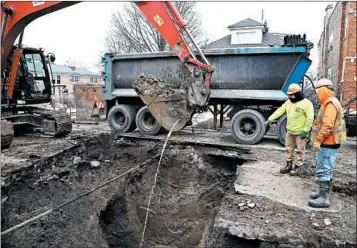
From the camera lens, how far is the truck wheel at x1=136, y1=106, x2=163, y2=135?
8508mm

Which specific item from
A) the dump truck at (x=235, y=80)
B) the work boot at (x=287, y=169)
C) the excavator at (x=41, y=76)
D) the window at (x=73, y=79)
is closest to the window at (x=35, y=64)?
the excavator at (x=41, y=76)

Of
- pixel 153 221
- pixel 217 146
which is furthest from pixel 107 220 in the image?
pixel 217 146

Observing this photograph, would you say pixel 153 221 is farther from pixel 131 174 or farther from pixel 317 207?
pixel 317 207

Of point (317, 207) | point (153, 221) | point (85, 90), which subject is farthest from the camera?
point (85, 90)

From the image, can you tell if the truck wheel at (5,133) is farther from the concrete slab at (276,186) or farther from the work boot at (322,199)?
the work boot at (322,199)

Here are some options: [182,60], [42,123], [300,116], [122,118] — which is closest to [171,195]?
[300,116]

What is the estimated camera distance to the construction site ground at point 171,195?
3621mm

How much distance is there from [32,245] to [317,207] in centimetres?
367

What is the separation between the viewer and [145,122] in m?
8.73

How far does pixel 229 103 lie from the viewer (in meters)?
8.41

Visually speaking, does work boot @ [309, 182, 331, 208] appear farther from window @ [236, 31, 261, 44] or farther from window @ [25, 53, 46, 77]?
window @ [236, 31, 261, 44]

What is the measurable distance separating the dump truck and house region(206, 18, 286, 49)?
17.6 metres

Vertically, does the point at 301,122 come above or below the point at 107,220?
above

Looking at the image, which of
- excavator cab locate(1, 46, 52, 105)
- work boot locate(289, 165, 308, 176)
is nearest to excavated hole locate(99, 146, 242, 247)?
work boot locate(289, 165, 308, 176)
